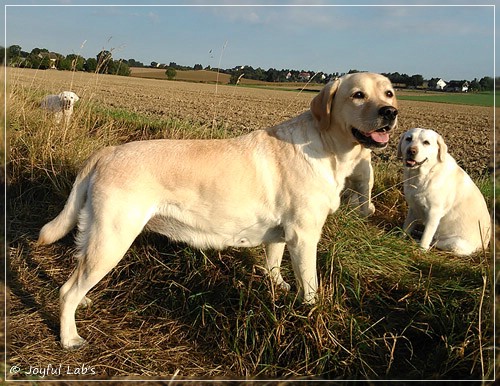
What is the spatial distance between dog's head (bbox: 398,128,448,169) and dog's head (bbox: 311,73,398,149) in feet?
4.91

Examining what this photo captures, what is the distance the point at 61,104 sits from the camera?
6465mm

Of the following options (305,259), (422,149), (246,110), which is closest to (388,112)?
(305,259)

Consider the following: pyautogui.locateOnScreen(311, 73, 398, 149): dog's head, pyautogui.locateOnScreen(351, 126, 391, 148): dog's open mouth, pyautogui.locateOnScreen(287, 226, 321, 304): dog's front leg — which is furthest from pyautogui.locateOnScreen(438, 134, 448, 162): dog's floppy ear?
pyautogui.locateOnScreen(287, 226, 321, 304): dog's front leg

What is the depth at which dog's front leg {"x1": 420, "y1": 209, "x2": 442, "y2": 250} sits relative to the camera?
4456mm

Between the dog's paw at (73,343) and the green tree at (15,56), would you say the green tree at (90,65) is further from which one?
the dog's paw at (73,343)

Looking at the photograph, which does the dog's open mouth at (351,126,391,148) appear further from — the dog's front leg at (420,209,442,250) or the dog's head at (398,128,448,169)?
the dog's front leg at (420,209,442,250)

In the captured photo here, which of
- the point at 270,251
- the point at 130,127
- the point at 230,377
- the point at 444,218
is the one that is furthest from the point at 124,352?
the point at 130,127

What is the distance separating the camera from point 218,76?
18.4ft

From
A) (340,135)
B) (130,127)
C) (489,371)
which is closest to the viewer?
(489,371)

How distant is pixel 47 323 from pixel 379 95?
109 inches

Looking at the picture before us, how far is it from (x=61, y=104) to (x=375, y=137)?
517 cm

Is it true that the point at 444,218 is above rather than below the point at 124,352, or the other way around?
above

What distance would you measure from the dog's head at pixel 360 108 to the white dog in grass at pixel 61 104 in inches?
160

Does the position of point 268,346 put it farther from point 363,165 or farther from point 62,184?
point 62,184
